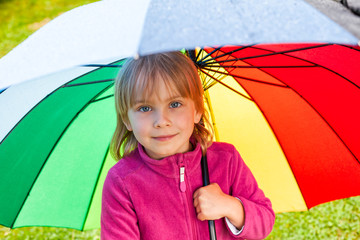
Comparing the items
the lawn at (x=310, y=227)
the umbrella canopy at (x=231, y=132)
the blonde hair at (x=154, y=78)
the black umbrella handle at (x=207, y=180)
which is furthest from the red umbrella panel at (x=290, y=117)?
the lawn at (x=310, y=227)

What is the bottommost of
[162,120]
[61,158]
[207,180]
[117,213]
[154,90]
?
[117,213]

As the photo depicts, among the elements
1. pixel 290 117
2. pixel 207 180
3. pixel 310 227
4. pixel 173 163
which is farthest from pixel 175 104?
pixel 310 227

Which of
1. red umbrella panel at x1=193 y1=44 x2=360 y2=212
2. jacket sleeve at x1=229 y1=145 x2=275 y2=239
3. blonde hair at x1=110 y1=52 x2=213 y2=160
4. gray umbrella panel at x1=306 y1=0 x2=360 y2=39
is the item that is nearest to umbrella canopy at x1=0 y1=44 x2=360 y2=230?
red umbrella panel at x1=193 y1=44 x2=360 y2=212

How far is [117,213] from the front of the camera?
1871 mm

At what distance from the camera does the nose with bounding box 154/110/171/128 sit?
1.74 metres

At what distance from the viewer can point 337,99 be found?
7.09ft

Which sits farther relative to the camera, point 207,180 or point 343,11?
point 207,180

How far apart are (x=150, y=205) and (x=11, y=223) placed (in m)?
0.92

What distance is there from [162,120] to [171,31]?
1.92ft

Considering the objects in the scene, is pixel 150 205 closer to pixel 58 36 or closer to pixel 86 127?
pixel 86 127

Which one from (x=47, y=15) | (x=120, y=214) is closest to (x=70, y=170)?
(x=120, y=214)

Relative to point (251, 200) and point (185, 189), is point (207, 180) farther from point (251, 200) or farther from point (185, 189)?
point (251, 200)

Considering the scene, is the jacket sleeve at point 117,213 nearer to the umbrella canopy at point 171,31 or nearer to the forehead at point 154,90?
the forehead at point 154,90

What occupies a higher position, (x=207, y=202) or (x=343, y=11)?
(x=343, y=11)
